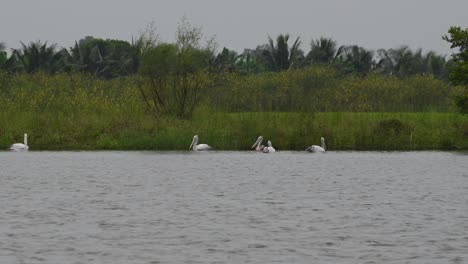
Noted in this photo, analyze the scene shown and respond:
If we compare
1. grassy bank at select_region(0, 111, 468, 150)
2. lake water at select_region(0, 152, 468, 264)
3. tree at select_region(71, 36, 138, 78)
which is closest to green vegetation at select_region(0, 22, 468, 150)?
grassy bank at select_region(0, 111, 468, 150)

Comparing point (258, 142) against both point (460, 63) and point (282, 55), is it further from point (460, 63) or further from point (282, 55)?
point (282, 55)

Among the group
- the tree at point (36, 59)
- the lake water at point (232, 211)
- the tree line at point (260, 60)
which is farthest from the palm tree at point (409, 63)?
the lake water at point (232, 211)

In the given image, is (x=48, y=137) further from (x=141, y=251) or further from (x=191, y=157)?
(x=141, y=251)

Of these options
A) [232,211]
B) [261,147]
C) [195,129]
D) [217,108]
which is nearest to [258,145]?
[261,147]

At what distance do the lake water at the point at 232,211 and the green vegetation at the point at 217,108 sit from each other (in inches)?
312

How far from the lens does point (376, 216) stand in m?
22.0

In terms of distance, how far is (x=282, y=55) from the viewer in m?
90.9

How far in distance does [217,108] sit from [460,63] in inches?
572

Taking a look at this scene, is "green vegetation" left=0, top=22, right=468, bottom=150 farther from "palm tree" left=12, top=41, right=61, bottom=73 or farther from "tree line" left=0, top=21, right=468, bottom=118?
"palm tree" left=12, top=41, right=61, bottom=73

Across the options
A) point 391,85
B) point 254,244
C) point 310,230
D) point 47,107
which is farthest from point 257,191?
point 391,85

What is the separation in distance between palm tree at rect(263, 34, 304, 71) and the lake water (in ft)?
165

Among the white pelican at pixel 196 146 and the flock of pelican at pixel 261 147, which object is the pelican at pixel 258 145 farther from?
the white pelican at pixel 196 146

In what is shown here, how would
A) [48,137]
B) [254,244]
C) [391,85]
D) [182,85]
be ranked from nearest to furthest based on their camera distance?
[254,244] → [48,137] → [182,85] → [391,85]

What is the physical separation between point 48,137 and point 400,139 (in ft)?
57.8
